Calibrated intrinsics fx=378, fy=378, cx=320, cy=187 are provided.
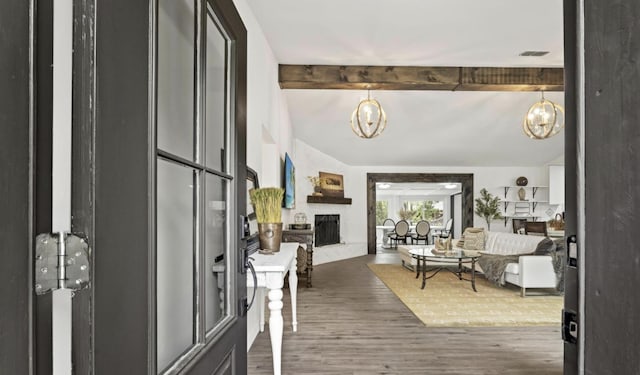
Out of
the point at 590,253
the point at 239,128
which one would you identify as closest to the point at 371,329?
the point at 239,128

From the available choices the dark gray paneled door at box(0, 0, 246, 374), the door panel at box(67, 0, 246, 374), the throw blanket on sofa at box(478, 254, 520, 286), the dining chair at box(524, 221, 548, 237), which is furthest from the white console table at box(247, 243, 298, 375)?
the dining chair at box(524, 221, 548, 237)

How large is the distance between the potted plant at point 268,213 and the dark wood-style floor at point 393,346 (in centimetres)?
90

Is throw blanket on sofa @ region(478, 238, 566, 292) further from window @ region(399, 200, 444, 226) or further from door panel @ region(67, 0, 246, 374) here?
window @ region(399, 200, 444, 226)

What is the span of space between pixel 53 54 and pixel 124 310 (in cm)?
44

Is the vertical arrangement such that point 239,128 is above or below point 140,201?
above

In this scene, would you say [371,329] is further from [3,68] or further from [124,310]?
[3,68]

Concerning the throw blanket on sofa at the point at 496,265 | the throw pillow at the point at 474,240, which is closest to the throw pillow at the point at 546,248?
the throw blanket on sofa at the point at 496,265

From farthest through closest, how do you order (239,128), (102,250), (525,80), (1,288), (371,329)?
(525,80)
(371,329)
(239,128)
(102,250)
(1,288)

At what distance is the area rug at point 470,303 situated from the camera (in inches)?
148

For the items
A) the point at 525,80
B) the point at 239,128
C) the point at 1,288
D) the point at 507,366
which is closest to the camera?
the point at 1,288

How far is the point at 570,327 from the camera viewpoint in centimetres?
82

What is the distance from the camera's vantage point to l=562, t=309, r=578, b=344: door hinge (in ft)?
2.65

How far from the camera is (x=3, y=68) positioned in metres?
0.50

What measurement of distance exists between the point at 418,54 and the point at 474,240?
143 inches
